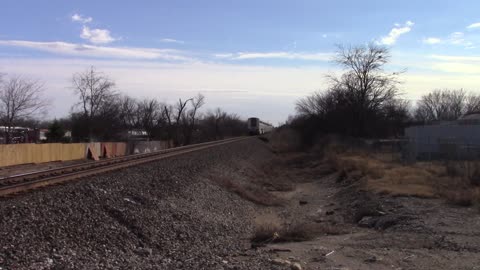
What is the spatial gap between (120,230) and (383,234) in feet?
24.4

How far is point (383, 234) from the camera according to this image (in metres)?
14.5

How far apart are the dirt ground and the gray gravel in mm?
1528

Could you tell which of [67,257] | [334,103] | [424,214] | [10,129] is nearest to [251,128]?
[334,103]

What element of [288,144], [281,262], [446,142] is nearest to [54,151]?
[281,262]

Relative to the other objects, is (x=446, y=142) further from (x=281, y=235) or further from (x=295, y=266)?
(x=295, y=266)

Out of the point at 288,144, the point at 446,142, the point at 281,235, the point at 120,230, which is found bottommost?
the point at 288,144

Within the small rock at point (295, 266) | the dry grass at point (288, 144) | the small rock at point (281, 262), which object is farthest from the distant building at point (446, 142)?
the small rock at point (295, 266)

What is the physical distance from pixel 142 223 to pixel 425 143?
150ft

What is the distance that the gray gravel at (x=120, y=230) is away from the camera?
8.02m

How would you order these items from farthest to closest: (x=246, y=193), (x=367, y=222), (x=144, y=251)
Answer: (x=246, y=193) → (x=367, y=222) → (x=144, y=251)

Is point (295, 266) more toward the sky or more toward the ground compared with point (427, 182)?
more toward the sky

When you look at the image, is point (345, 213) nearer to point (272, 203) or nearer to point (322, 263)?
point (272, 203)

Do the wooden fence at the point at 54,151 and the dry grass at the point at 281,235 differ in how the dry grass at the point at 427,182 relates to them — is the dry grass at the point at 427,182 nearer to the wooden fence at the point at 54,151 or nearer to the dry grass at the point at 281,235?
the dry grass at the point at 281,235

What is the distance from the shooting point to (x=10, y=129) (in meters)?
57.1
